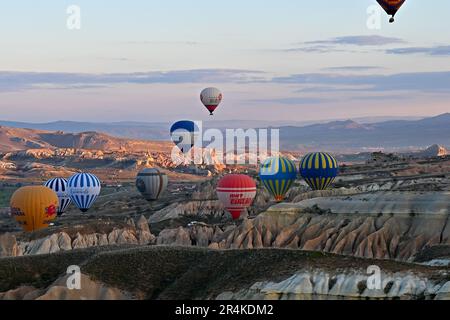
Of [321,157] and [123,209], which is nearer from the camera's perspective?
[321,157]

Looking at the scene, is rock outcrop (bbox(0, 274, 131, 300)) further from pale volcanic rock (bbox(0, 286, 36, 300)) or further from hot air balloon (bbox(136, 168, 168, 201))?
hot air balloon (bbox(136, 168, 168, 201))

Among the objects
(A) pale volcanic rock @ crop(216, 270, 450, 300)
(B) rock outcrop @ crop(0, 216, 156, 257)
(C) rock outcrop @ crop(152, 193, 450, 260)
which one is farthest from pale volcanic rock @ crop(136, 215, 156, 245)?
(A) pale volcanic rock @ crop(216, 270, 450, 300)

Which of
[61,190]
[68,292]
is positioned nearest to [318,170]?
[61,190]

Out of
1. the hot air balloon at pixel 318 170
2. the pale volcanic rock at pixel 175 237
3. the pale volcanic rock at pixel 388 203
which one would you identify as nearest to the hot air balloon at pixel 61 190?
the pale volcanic rock at pixel 175 237

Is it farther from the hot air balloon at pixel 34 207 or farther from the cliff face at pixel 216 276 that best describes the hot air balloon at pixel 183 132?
the cliff face at pixel 216 276

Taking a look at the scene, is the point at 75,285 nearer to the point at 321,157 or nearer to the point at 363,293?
the point at 363,293

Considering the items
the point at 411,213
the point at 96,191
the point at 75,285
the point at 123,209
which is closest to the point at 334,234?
the point at 411,213
